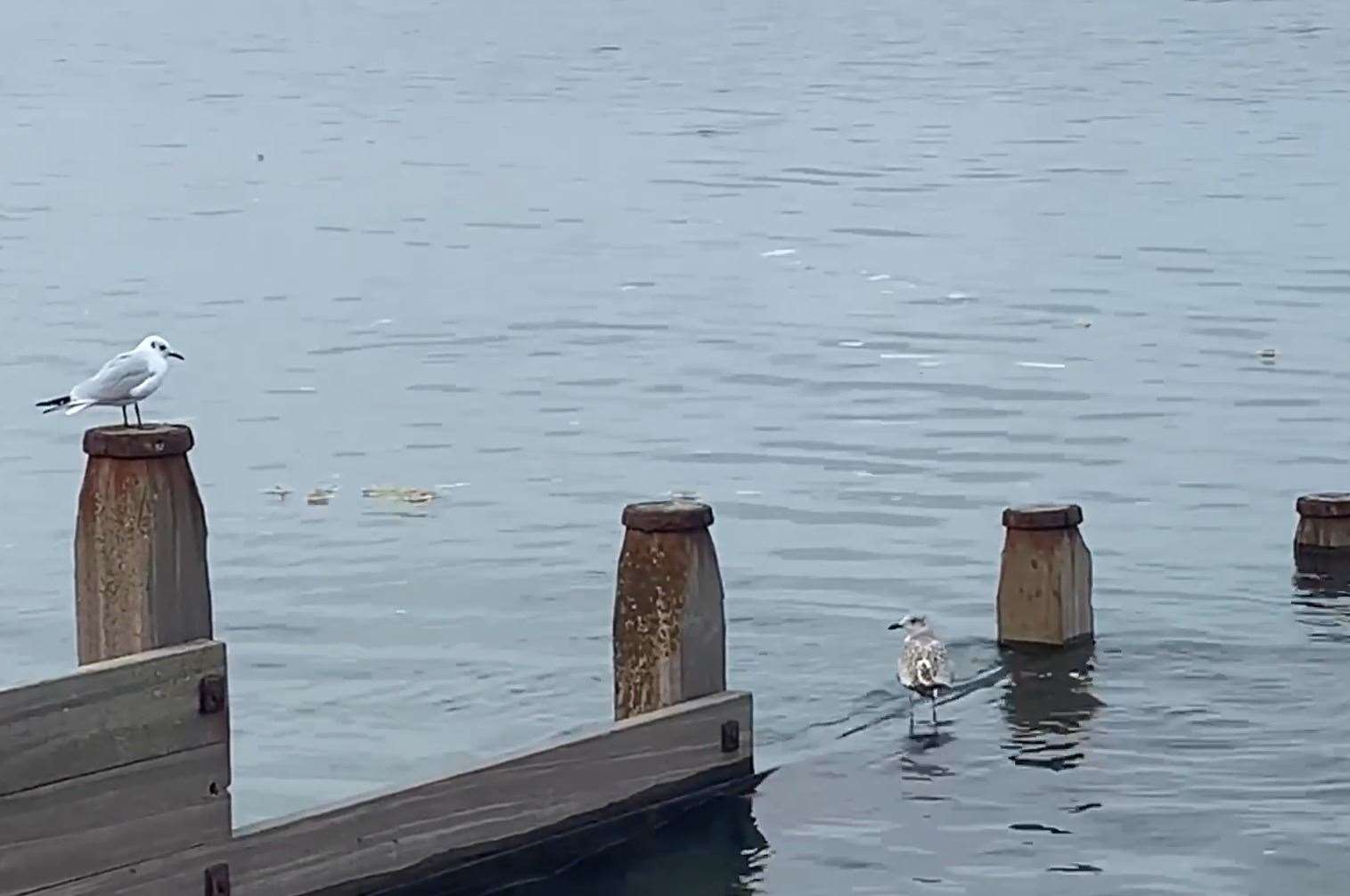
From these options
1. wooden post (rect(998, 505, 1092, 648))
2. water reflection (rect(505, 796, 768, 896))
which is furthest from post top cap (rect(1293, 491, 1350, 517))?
water reflection (rect(505, 796, 768, 896))

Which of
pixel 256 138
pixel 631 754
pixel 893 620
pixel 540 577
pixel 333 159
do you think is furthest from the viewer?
pixel 256 138

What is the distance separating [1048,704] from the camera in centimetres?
1342

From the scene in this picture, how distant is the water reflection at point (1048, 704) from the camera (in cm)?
1272

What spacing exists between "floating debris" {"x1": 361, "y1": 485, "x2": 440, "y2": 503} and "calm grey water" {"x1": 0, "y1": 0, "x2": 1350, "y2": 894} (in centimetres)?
23

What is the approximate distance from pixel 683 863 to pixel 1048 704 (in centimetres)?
285

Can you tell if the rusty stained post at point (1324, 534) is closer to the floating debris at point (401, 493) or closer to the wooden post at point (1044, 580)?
the wooden post at point (1044, 580)

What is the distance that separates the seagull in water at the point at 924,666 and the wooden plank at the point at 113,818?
14.0 ft

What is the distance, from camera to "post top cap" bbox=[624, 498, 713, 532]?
11.0 metres

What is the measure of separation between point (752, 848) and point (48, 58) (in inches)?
3626

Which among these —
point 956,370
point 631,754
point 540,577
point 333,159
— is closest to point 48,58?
point 333,159

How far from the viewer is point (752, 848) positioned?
11.3 meters

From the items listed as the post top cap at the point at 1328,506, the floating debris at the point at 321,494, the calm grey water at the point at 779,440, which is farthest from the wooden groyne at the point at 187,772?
the floating debris at the point at 321,494

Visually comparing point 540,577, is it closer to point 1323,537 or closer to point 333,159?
point 1323,537

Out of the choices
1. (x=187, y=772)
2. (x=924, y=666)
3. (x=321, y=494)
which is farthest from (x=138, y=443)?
(x=321, y=494)
